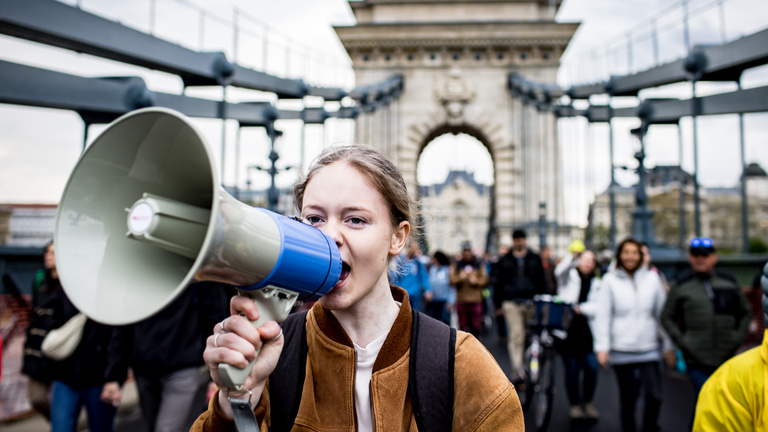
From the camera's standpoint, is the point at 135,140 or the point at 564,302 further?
the point at 564,302

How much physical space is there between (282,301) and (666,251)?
948 centimetres

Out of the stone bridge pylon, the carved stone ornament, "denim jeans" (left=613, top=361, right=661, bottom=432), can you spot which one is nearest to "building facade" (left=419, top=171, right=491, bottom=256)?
the stone bridge pylon

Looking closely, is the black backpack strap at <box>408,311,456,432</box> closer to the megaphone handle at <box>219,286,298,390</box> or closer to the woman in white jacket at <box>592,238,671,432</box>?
the megaphone handle at <box>219,286,298,390</box>

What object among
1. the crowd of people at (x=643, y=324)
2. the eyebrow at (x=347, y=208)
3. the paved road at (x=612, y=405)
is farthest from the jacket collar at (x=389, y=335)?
the paved road at (x=612, y=405)

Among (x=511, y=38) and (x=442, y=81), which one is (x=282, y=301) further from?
(x=511, y=38)

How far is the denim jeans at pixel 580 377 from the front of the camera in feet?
16.9

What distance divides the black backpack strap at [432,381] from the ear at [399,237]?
22 cm

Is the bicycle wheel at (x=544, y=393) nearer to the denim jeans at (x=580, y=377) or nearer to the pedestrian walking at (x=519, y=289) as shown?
the denim jeans at (x=580, y=377)

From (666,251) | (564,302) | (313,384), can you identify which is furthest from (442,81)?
(313,384)

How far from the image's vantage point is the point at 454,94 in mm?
18969

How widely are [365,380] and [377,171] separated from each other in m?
0.48

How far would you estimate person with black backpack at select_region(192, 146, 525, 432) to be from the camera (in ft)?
3.69

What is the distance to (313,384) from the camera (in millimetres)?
1188

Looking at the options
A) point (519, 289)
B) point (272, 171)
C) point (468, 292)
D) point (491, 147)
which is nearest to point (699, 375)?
point (519, 289)
